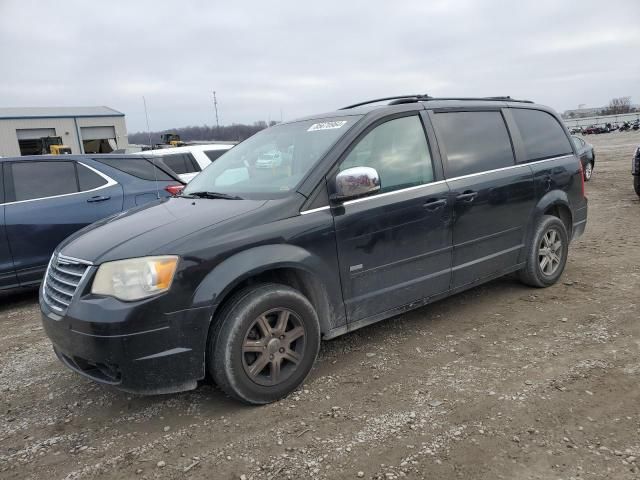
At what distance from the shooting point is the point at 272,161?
379 centimetres

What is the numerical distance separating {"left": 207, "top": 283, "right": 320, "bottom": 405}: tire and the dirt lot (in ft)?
0.51

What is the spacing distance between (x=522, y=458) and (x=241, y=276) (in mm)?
1742

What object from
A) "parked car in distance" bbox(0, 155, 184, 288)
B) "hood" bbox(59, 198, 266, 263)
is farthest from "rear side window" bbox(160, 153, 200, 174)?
"hood" bbox(59, 198, 266, 263)

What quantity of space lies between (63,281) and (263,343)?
1273 mm

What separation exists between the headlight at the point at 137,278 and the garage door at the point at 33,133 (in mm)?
40030

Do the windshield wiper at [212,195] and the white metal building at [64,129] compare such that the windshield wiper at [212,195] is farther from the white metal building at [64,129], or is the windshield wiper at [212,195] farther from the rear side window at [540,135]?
the white metal building at [64,129]

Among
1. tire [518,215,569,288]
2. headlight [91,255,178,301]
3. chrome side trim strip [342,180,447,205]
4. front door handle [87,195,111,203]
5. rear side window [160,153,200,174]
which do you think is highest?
rear side window [160,153,200,174]

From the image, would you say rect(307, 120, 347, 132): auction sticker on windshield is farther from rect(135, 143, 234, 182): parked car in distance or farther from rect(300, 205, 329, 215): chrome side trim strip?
rect(135, 143, 234, 182): parked car in distance

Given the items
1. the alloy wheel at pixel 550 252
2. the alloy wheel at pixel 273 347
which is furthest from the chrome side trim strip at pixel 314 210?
the alloy wheel at pixel 550 252

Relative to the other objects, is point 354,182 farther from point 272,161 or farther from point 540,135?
point 540,135

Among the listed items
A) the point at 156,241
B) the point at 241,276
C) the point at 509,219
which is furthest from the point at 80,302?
the point at 509,219

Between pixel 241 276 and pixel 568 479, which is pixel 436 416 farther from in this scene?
pixel 241 276

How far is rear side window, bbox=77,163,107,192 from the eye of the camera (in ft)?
18.9

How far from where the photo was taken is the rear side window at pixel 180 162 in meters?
8.12
